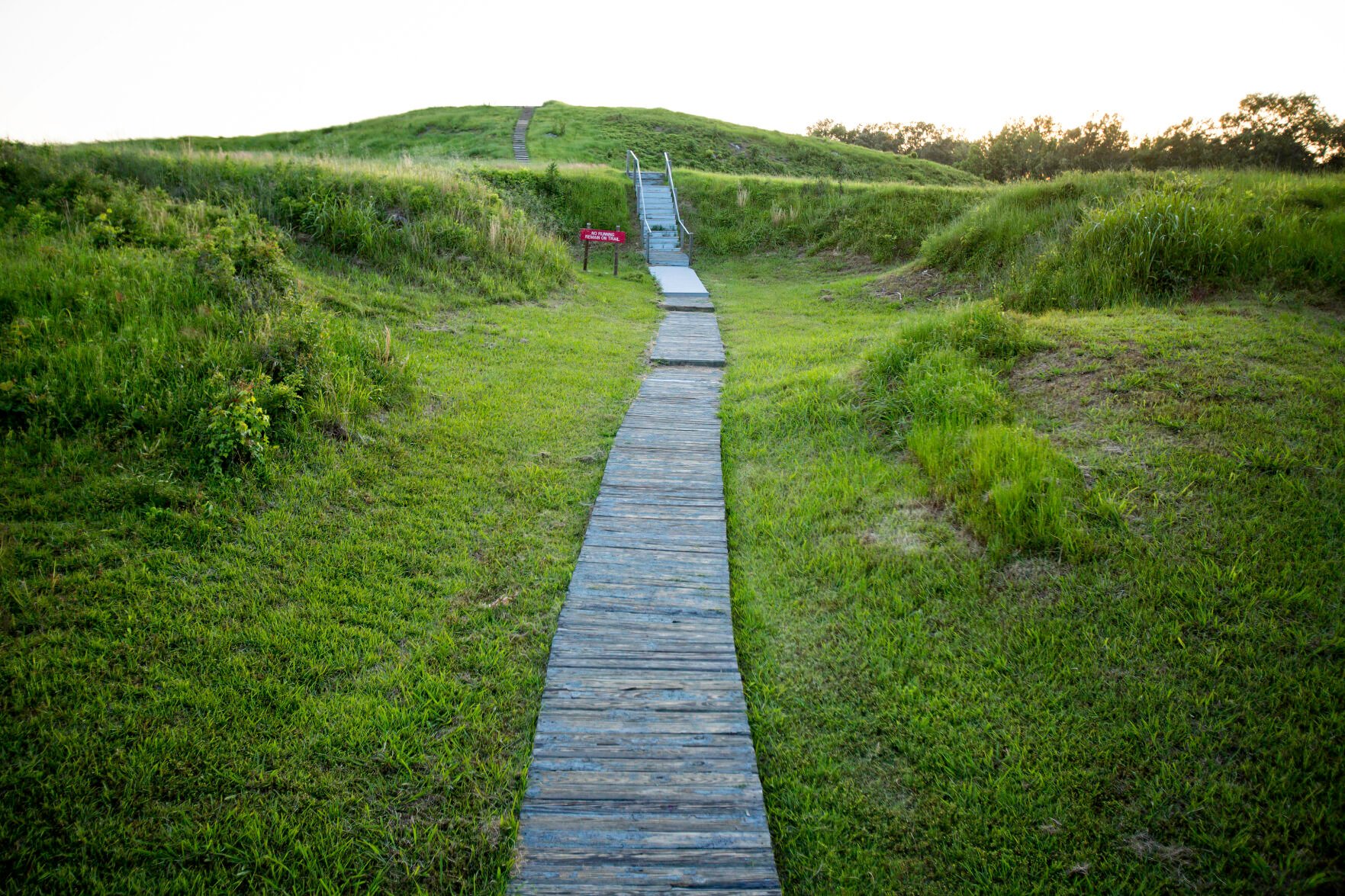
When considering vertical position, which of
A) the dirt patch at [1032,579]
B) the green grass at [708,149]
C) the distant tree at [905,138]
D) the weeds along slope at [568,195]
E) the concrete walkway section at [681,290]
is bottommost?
the dirt patch at [1032,579]

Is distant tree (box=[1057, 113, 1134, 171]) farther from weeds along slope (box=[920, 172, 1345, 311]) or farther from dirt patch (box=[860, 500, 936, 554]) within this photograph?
dirt patch (box=[860, 500, 936, 554])

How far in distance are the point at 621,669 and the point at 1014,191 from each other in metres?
14.5

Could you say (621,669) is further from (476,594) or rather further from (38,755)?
(38,755)

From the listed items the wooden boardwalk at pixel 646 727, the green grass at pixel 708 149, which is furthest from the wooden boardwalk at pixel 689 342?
the green grass at pixel 708 149

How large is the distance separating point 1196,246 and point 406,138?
38.4 metres

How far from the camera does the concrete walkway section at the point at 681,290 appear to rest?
13.2m

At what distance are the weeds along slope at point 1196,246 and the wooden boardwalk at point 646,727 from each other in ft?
20.7

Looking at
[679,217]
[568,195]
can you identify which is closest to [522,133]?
[568,195]

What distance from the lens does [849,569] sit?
4.39 metres

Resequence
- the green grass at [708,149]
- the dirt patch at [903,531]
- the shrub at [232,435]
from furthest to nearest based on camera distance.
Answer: the green grass at [708,149] → the shrub at [232,435] → the dirt patch at [903,531]

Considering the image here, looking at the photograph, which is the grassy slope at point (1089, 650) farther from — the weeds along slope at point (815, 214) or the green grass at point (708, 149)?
the green grass at point (708, 149)

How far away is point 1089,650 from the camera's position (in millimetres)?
3387

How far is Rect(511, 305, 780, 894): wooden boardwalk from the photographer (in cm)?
257

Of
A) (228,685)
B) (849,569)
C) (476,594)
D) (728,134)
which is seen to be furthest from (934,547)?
(728,134)
